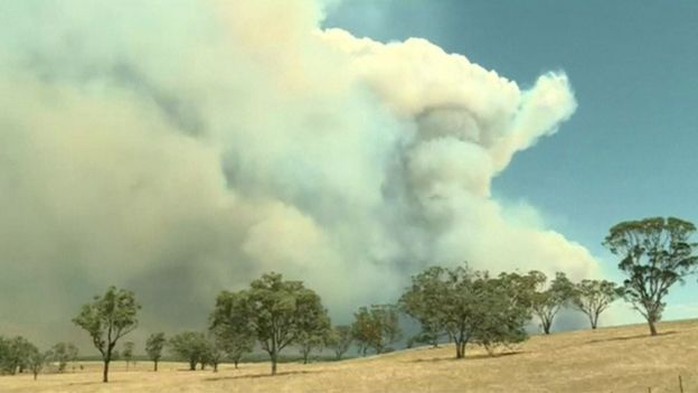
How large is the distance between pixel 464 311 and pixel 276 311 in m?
29.3

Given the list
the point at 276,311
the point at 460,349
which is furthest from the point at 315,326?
the point at 460,349

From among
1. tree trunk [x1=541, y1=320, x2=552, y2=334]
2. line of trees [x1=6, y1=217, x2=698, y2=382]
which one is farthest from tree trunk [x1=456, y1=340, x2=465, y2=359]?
tree trunk [x1=541, y1=320, x2=552, y2=334]

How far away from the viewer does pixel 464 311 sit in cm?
9744

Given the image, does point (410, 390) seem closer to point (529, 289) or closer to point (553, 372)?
point (553, 372)

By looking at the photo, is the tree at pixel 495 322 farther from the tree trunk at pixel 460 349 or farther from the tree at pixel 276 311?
the tree at pixel 276 311

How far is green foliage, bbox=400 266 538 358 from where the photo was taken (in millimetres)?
94438

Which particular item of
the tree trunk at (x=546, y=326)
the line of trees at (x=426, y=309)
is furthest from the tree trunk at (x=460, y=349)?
the tree trunk at (x=546, y=326)

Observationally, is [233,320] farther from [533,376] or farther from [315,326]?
[533,376]

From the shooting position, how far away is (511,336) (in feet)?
309

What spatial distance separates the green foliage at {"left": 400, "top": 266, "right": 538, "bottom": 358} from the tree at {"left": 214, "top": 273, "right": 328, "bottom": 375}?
2161cm

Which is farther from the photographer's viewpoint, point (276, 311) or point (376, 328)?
point (376, 328)

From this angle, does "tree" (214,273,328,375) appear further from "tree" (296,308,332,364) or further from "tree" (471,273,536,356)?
"tree" (471,273,536,356)

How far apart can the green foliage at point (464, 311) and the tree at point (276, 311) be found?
21611 millimetres

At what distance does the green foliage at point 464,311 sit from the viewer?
94.4 meters
